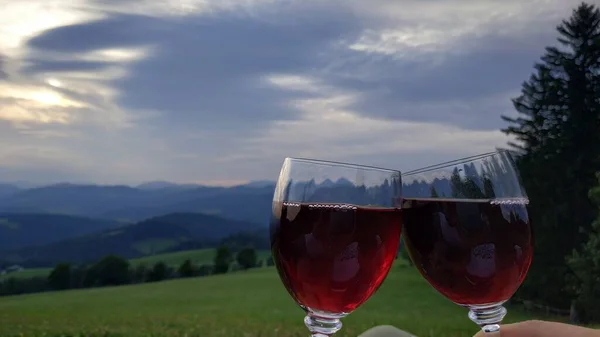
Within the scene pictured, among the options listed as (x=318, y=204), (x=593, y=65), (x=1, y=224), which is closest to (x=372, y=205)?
(x=318, y=204)

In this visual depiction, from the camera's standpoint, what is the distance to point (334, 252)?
1162mm

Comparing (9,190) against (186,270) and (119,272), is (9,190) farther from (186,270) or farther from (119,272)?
(119,272)

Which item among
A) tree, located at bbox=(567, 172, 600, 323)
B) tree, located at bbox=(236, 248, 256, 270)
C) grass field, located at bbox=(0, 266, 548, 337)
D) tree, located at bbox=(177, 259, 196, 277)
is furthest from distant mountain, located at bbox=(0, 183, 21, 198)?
tree, located at bbox=(567, 172, 600, 323)

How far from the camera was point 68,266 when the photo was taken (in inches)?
692

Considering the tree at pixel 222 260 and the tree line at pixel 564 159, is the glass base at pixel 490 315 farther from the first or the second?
the tree at pixel 222 260

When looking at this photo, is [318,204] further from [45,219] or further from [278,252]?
[45,219]

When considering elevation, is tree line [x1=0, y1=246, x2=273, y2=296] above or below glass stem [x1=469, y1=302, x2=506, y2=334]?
below

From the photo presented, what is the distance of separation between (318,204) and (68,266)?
58.2 ft

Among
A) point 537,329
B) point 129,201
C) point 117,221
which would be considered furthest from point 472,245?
point 129,201

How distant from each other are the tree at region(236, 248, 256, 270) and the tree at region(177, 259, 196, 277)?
1.39 m

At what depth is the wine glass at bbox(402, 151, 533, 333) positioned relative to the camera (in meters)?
1.23

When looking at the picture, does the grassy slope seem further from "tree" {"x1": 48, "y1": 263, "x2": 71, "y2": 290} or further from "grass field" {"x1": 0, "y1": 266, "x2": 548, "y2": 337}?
"grass field" {"x1": 0, "y1": 266, "x2": 548, "y2": 337}

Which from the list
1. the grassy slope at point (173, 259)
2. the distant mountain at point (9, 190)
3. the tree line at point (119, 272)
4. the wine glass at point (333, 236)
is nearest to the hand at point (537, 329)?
the wine glass at point (333, 236)

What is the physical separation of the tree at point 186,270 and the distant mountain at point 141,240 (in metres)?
1.16
